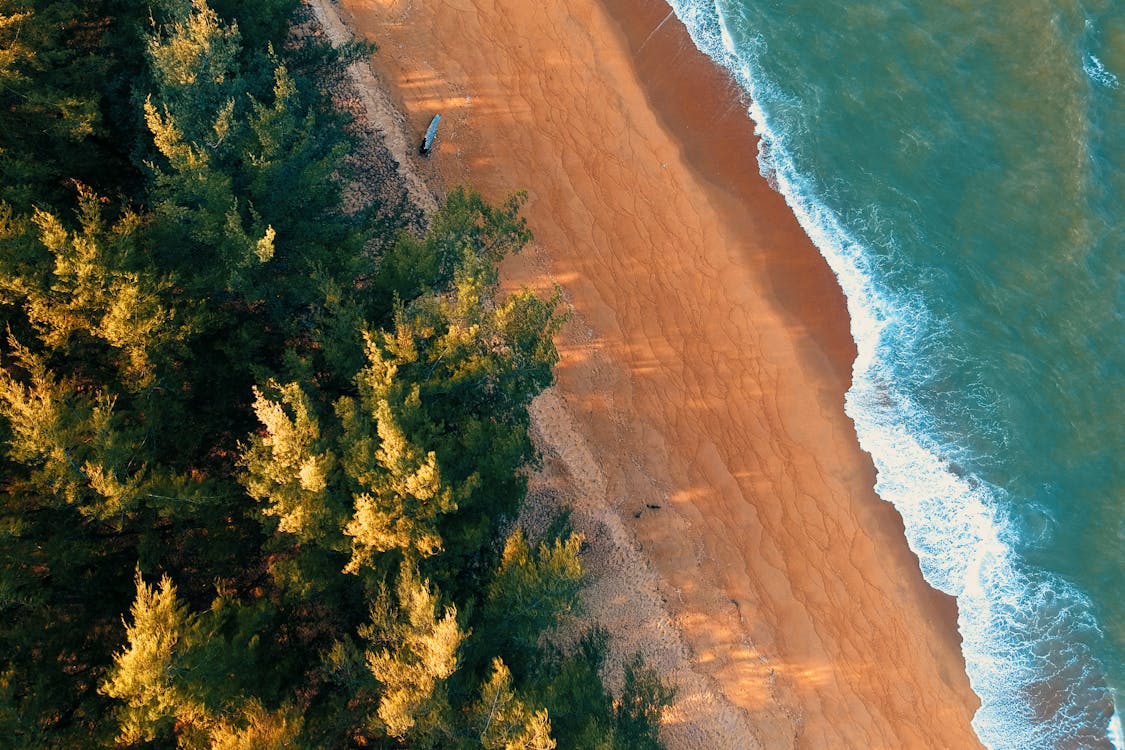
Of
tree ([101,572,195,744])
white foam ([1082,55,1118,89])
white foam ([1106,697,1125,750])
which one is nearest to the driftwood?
tree ([101,572,195,744])

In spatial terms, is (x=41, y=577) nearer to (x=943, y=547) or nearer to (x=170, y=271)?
(x=170, y=271)

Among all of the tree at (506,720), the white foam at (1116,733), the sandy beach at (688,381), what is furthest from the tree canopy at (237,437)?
Answer: the white foam at (1116,733)

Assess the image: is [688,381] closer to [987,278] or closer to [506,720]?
[987,278]

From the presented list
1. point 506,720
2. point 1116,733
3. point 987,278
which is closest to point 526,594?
point 506,720

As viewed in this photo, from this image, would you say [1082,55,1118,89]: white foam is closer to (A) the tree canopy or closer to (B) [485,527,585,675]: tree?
(A) the tree canopy

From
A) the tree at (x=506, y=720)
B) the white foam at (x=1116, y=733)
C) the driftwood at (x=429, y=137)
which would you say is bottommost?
the white foam at (x=1116, y=733)

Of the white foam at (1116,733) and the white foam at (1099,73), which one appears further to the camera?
the white foam at (1099,73)

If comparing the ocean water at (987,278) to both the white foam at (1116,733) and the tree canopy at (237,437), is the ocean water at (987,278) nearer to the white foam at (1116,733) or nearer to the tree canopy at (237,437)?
the white foam at (1116,733)
